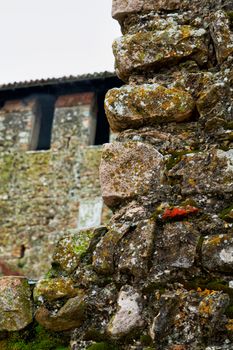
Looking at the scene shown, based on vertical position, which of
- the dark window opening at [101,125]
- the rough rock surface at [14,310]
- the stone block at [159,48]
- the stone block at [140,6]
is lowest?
the dark window opening at [101,125]

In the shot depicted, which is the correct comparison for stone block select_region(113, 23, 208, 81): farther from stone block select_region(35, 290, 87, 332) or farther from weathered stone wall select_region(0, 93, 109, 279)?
weathered stone wall select_region(0, 93, 109, 279)

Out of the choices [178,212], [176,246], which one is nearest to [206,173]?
[178,212]

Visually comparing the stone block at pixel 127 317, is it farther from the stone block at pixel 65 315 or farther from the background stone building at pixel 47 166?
the background stone building at pixel 47 166

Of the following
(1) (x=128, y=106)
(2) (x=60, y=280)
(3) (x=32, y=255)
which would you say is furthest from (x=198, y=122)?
(3) (x=32, y=255)

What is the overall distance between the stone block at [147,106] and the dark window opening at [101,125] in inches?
391

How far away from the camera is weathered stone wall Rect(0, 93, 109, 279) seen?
11.6 m

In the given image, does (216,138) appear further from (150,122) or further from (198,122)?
(150,122)

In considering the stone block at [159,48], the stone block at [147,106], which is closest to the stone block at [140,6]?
the stone block at [159,48]

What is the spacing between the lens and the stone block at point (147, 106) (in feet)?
7.80

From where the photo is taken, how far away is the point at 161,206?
7.14 ft

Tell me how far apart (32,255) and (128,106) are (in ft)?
31.1

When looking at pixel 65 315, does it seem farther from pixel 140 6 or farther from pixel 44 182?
pixel 44 182

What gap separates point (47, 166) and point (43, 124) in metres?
1.49

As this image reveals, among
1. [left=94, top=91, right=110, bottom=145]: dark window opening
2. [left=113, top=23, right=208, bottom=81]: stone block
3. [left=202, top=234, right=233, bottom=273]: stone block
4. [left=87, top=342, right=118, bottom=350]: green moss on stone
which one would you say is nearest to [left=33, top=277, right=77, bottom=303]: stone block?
[left=87, top=342, right=118, bottom=350]: green moss on stone
